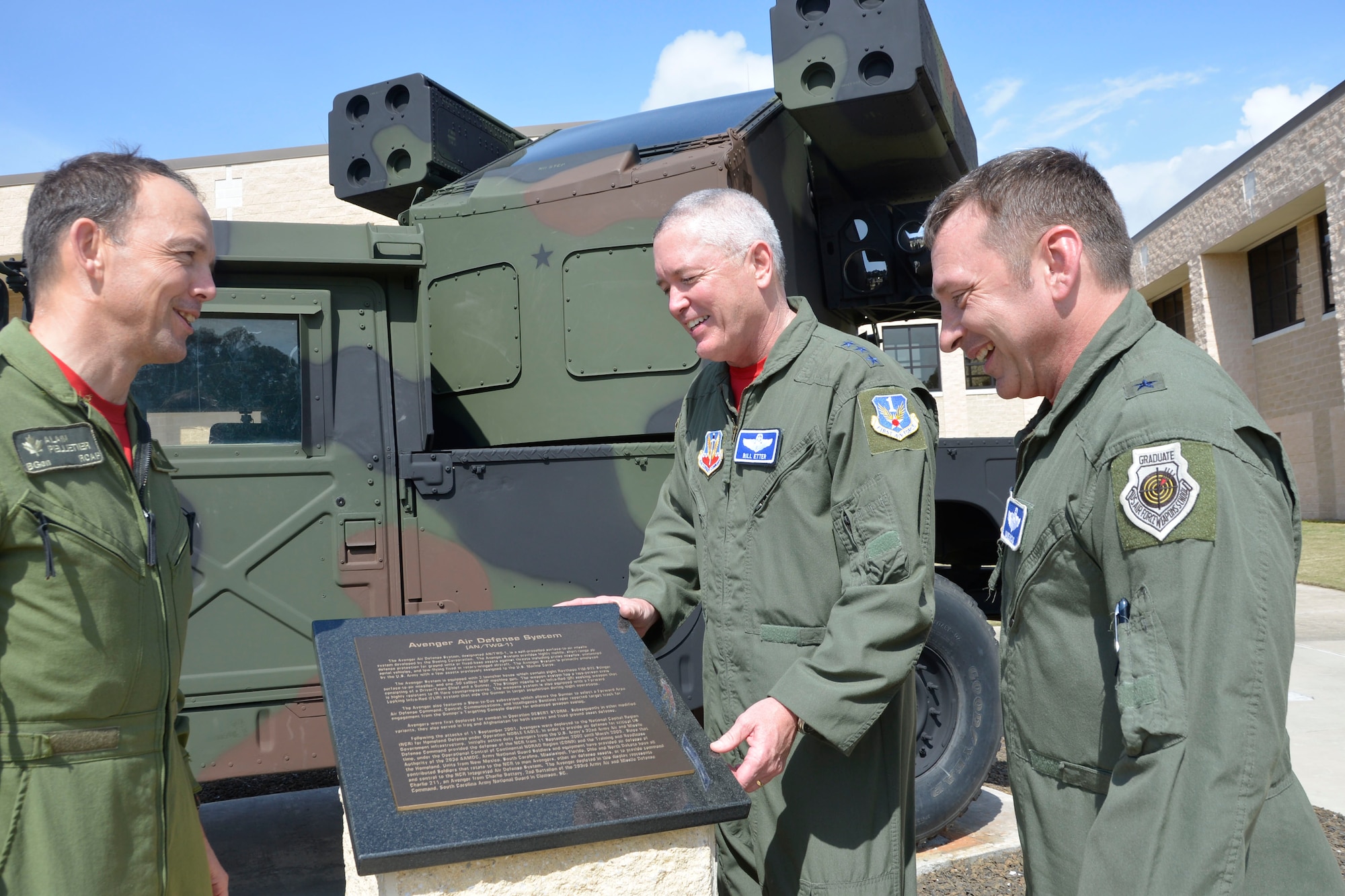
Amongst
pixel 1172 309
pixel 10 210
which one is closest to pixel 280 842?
pixel 10 210

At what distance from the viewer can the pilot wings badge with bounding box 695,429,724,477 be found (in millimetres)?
2260

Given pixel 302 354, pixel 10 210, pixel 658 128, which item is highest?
pixel 10 210

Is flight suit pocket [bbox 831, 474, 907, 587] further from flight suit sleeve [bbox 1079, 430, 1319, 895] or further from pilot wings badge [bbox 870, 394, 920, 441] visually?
flight suit sleeve [bbox 1079, 430, 1319, 895]

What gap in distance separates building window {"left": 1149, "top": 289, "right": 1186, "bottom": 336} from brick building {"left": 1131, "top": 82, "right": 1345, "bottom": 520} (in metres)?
0.50

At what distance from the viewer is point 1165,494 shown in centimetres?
126

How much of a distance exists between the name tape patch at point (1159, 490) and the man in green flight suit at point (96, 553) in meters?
1.48

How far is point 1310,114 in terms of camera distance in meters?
16.8

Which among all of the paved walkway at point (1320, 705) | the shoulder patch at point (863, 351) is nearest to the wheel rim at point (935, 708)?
the paved walkway at point (1320, 705)

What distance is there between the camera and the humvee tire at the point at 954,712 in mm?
3863

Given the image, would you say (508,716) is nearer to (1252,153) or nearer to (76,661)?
(76,661)

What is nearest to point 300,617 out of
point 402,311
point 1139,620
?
point 402,311

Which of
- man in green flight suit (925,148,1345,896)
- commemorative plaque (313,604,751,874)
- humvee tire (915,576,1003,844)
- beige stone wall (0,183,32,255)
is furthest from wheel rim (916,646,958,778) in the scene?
beige stone wall (0,183,32,255)

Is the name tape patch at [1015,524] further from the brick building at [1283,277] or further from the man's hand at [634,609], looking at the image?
the brick building at [1283,277]

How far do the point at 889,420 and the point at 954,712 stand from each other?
232cm
